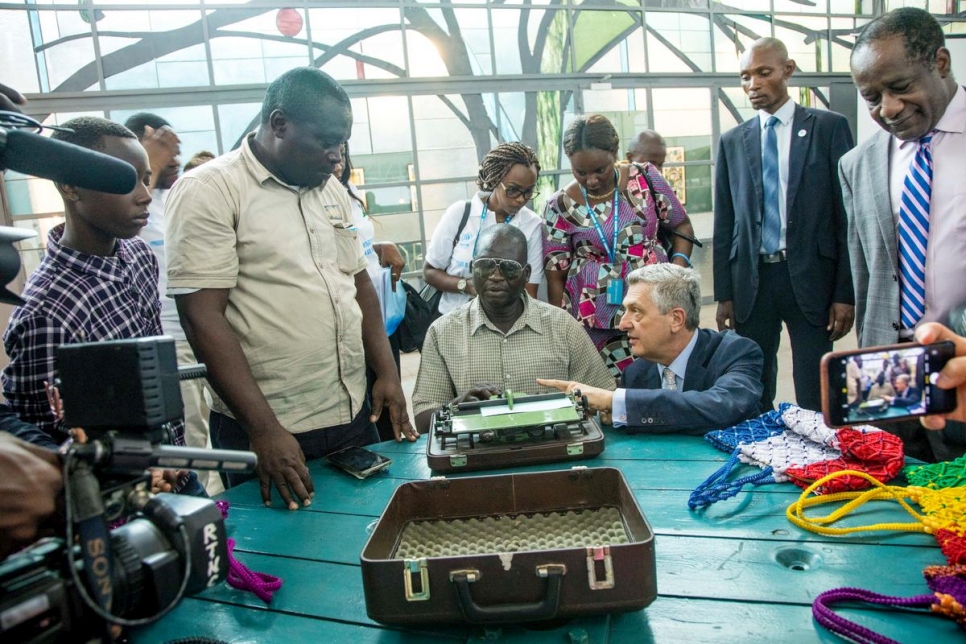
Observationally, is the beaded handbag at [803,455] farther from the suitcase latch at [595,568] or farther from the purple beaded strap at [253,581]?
the purple beaded strap at [253,581]

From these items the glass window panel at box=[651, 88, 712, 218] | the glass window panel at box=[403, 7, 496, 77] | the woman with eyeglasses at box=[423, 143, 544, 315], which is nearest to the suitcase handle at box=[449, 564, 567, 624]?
the woman with eyeglasses at box=[423, 143, 544, 315]

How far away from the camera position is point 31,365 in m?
1.55

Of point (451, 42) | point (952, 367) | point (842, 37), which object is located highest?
point (842, 37)

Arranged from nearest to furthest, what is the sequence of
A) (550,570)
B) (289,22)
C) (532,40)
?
1. (550,570)
2. (289,22)
3. (532,40)

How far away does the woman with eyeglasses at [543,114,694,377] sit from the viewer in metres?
2.93

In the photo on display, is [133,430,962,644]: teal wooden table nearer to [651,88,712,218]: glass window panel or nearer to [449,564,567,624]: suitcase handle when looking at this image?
[449,564,567,624]: suitcase handle

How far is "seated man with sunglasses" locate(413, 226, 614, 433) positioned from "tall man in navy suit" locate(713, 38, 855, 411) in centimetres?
97

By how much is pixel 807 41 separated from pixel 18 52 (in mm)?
7870

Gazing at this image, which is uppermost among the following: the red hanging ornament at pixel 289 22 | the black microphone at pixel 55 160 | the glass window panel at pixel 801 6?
the glass window panel at pixel 801 6

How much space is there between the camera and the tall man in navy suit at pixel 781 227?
2.90 meters

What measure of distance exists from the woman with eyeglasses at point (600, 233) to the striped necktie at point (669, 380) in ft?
1.77

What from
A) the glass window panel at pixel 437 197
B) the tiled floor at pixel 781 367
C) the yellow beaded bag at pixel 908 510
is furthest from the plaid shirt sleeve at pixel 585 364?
the glass window panel at pixel 437 197

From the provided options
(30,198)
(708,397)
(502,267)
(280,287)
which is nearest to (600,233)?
(502,267)

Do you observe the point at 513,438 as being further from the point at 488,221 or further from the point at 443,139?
the point at 443,139
